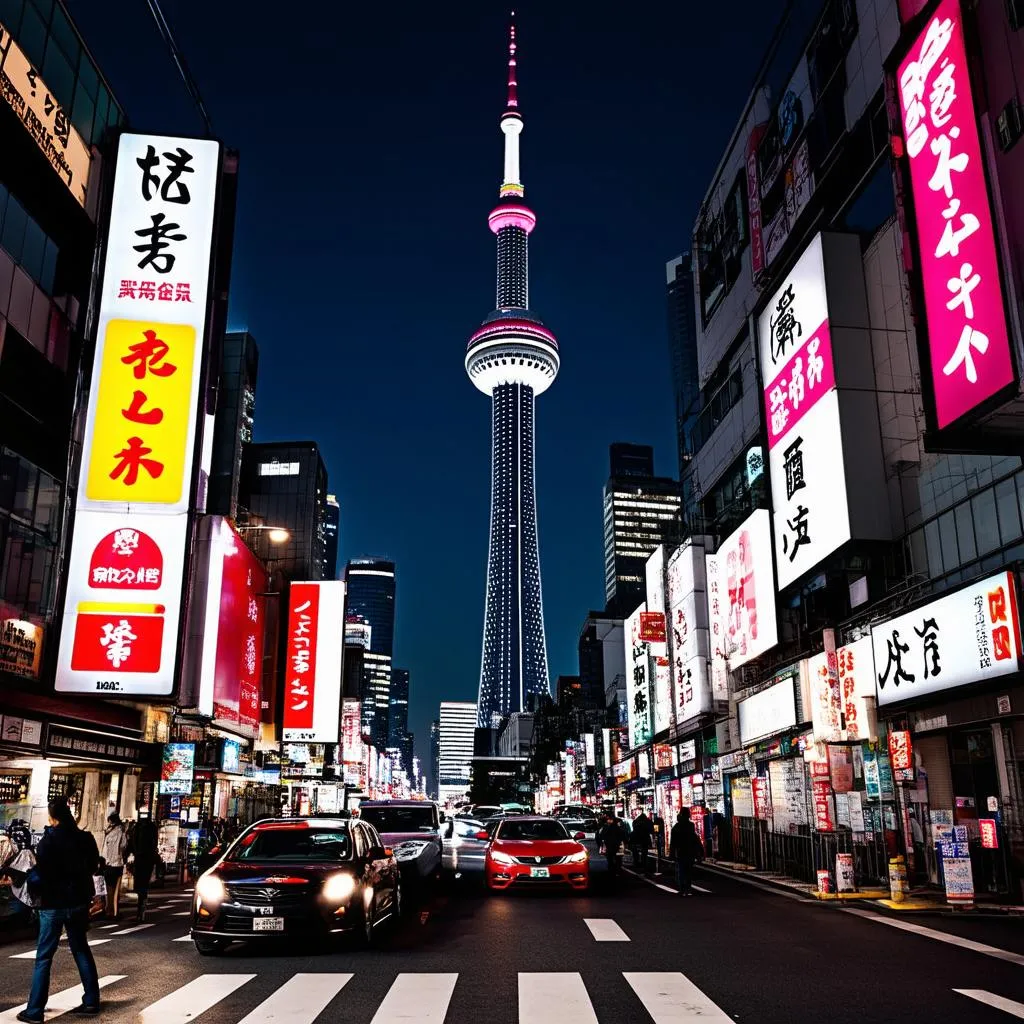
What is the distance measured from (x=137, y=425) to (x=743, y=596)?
1785cm

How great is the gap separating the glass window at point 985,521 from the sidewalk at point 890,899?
6233 mm

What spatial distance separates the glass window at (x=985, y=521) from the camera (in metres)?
18.0

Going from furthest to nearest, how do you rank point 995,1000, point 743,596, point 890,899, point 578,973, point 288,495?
point 288,495 → point 743,596 → point 890,899 → point 578,973 → point 995,1000

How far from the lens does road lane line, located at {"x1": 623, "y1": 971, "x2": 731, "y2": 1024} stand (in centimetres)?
774

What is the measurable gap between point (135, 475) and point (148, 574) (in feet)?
7.71

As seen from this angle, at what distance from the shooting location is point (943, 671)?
57.7 ft

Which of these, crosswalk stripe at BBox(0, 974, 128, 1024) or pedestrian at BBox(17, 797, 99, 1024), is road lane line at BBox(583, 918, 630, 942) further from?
pedestrian at BBox(17, 797, 99, 1024)

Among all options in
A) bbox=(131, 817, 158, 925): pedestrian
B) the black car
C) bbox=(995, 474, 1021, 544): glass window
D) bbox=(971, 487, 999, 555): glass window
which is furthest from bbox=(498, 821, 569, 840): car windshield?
bbox=(995, 474, 1021, 544): glass window

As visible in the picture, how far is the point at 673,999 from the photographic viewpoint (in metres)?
8.48

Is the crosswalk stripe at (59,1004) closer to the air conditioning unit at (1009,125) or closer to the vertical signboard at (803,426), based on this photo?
the air conditioning unit at (1009,125)

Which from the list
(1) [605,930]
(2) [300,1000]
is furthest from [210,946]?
(1) [605,930]

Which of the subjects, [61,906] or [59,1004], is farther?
[59,1004]

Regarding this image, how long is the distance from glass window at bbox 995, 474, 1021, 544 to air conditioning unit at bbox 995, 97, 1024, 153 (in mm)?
6551

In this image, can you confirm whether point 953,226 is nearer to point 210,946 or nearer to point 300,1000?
point 300,1000
